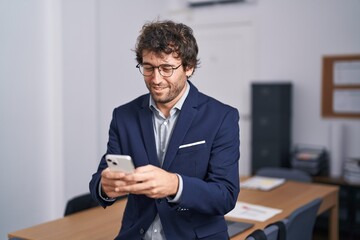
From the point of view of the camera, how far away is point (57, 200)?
4062mm

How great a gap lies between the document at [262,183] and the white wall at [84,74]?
1434 millimetres

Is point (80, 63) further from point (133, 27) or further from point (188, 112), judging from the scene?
point (188, 112)

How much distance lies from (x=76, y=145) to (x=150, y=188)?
2.83 m

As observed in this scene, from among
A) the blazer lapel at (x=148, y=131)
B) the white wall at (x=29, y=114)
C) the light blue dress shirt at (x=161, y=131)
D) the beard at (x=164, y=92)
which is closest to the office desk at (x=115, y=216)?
the light blue dress shirt at (x=161, y=131)

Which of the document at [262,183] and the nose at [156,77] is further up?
the nose at [156,77]

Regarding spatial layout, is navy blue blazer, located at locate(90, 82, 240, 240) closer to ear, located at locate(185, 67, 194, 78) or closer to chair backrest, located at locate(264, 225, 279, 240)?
ear, located at locate(185, 67, 194, 78)

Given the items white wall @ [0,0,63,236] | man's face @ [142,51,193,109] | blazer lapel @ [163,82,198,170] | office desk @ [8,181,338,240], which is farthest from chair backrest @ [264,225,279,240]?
white wall @ [0,0,63,236]

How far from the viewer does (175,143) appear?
1.71 meters

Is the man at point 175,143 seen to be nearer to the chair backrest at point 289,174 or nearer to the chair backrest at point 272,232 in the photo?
the chair backrest at point 272,232

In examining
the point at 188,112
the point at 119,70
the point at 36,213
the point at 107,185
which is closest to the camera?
the point at 107,185

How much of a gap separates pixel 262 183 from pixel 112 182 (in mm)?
2128

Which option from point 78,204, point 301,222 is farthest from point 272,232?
point 78,204

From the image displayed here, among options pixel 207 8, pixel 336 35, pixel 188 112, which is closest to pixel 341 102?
pixel 336 35

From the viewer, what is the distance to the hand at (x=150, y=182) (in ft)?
4.74
